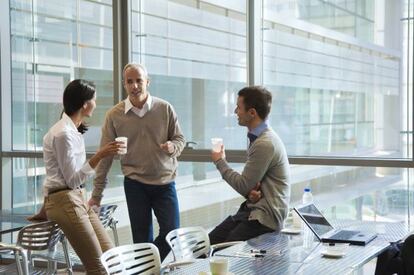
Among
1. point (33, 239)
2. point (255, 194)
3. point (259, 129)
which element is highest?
point (259, 129)

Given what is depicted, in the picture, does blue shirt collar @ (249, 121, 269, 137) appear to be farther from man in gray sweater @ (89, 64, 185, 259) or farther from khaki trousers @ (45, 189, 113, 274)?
khaki trousers @ (45, 189, 113, 274)

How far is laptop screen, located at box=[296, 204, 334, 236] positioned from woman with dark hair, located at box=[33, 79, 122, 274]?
1092 mm

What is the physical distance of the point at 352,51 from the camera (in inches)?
181

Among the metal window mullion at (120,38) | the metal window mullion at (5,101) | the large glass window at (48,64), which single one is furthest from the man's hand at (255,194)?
the metal window mullion at (5,101)

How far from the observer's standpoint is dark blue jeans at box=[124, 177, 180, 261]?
13.1 feet

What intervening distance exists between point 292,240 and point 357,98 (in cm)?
175

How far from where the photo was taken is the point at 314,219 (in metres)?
3.21

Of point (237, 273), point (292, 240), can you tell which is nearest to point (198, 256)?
point (292, 240)

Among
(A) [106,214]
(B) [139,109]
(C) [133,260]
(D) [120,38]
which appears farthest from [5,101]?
(C) [133,260]

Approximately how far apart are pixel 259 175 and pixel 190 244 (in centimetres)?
54

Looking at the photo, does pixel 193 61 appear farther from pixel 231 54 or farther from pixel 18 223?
pixel 18 223

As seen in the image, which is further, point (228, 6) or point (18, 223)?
point (228, 6)

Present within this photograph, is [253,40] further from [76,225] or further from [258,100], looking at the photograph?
[76,225]

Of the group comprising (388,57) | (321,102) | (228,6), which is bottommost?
(321,102)
